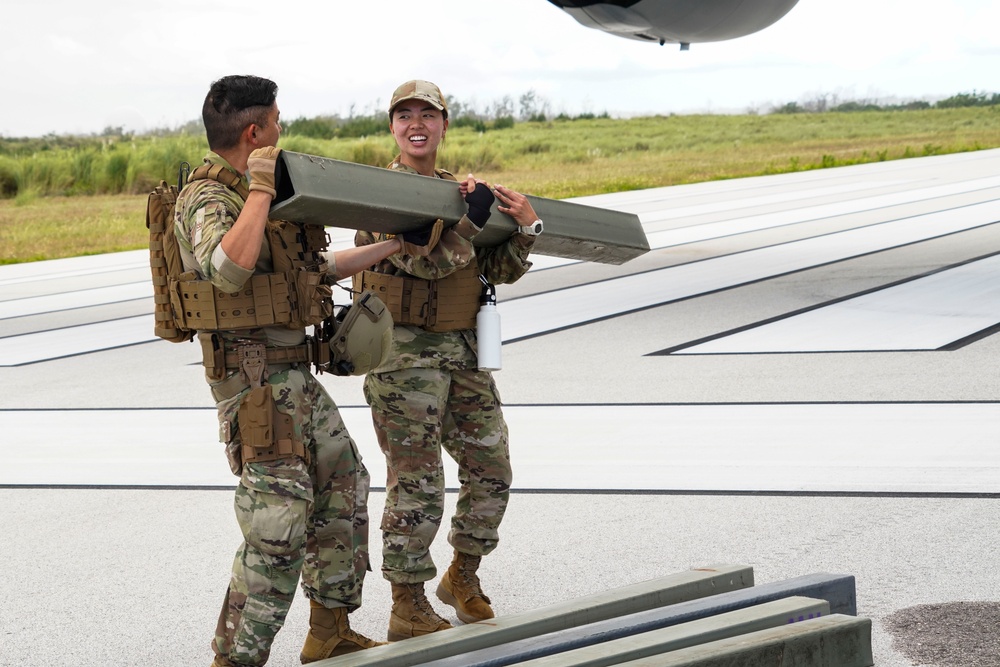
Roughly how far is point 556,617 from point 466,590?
580 millimetres

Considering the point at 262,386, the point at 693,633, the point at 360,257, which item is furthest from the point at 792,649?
the point at 360,257

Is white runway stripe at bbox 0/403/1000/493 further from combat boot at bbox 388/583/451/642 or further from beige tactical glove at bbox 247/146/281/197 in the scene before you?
beige tactical glove at bbox 247/146/281/197

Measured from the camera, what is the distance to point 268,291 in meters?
3.76

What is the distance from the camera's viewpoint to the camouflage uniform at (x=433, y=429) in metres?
4.36

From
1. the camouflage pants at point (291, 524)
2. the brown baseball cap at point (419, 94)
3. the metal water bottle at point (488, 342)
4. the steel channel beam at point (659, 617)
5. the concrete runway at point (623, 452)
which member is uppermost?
the brown baseball cap at point (419, 94)

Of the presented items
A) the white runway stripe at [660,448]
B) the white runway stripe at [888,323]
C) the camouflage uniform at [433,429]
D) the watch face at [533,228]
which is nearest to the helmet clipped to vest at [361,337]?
the camouflage uniform at [433,429]

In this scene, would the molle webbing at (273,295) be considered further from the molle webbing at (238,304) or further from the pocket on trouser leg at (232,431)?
the pocket on trouser leg at (232,431)

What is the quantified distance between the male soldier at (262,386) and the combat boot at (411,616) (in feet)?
1.11

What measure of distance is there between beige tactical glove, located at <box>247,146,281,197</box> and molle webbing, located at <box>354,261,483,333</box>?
2.83 ft

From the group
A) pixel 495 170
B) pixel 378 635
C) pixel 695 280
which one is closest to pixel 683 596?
pixel 378 635

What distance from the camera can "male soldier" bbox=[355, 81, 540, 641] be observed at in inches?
171

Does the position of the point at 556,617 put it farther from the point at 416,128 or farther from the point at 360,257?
the point at 416,128

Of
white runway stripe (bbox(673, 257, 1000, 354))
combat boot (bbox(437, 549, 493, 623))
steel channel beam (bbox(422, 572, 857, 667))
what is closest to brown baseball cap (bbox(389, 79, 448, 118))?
combat boot (bbox(437, 549, 493, 623))

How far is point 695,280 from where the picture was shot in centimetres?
1370
